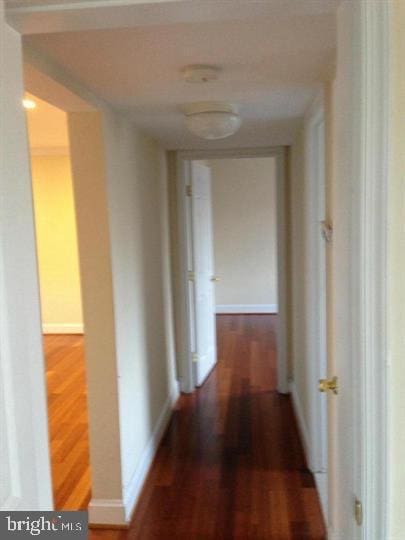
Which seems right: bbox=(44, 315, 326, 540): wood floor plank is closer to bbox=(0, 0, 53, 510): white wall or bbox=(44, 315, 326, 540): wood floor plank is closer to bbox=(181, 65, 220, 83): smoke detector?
bbox=(0, 0, 53, 510): white wall

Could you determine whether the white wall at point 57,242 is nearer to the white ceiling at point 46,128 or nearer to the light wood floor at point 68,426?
the white ceiling at point 46,128

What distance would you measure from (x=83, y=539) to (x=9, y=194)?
68 cm

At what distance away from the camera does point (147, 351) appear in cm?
304

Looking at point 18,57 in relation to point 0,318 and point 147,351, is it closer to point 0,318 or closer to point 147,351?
point 0,318

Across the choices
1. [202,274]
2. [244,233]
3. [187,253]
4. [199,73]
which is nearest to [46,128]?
[187,253]

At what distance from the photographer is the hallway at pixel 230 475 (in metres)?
2.38

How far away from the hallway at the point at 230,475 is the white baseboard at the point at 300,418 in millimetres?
54

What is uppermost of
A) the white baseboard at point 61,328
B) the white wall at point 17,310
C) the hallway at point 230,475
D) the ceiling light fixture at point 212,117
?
the ceiling light fixture at point 212,117

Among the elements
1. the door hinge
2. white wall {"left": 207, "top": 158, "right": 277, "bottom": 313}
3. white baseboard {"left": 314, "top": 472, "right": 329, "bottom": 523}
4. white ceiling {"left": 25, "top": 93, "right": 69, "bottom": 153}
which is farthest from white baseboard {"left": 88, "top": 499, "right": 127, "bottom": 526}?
white wall {"left": 207, "top": 158, "right": 277, "bottom": 313}

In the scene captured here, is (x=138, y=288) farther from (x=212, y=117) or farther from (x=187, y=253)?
(x=187, y=253)

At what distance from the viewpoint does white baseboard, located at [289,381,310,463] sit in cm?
298

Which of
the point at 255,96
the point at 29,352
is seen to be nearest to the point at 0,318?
the point at 29,352

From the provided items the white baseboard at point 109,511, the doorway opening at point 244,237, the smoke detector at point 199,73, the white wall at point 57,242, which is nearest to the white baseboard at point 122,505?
the white baseboard at point 109,511

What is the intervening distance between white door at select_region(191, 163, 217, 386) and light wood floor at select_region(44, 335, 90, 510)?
109 centimetres
